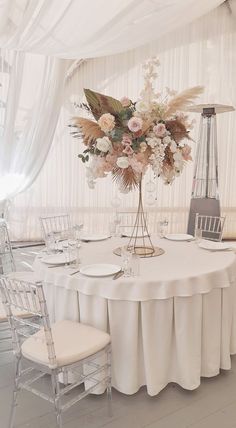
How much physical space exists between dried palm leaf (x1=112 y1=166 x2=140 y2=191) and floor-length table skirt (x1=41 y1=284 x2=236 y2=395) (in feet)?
2.70

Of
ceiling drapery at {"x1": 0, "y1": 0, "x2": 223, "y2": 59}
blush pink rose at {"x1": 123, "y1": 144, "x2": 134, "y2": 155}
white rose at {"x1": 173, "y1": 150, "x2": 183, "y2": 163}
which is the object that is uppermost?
ceiling drapery at {"x1": 0, "y1": 0, "x2": 223, "y2": 59}

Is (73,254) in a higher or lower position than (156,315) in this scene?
higher

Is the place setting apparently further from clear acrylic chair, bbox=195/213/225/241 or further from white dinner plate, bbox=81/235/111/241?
clear acrylic chair, bbox=195/213/225/241

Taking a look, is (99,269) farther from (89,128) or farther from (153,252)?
(89,128)

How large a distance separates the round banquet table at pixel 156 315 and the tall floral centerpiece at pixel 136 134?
669mm

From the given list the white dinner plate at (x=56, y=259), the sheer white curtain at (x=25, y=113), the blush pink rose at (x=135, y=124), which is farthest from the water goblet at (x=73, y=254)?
the sheer white curtain at (x=25, y=113)

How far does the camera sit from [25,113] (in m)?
4.55

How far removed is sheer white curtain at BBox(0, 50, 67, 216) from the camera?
4.24m

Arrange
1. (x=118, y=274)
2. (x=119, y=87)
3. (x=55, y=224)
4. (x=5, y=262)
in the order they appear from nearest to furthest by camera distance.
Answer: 1. (x=118, y=274)
2. (x=5, y=262)
3. (x=55, y=224)
4. (x=119, y=87)

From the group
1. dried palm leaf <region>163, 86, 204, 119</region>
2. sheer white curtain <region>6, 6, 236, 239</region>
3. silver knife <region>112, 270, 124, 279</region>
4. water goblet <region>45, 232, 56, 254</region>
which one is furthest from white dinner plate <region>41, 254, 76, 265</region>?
sheer white curtain <region>6, 6, 236, 239</region>

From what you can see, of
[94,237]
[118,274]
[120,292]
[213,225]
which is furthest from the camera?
[213,225]

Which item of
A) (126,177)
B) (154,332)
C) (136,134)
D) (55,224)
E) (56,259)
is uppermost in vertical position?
(136,134)

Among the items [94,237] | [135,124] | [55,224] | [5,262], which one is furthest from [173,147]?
[5,262]

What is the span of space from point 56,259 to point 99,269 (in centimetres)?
39
